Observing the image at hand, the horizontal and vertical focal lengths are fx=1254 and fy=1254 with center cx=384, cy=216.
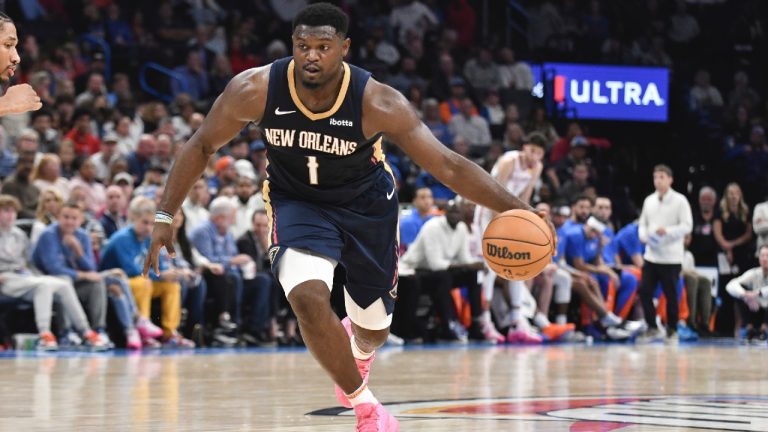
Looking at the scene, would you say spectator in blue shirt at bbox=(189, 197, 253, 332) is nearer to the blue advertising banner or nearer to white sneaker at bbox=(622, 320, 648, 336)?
white sneaker at bbox=(622, 320, 648, 336)

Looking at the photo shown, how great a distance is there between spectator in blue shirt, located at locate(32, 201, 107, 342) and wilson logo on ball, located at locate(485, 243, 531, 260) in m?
6.22

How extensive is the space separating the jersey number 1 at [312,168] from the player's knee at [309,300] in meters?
0.48

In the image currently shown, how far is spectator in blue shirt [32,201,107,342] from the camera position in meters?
10.5

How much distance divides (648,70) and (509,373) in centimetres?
1063

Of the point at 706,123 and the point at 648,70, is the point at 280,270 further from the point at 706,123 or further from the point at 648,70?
the point at 706,123

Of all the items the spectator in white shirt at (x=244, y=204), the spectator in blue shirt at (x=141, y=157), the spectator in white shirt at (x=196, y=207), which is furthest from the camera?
the spectator in blue shirt at (x=141, y=157)

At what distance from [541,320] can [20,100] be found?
9.15 m

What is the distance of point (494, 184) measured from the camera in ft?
16.1

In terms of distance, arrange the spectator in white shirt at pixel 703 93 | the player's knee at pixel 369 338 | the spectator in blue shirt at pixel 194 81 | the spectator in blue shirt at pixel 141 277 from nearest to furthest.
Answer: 1. the player's knee at pixel 369 338
2. the spectator in blue shirt at pixel 141 277
3. the spectator in blue shirt at pixel 194 81
4. the spectator in white shirt at pixel 703 93

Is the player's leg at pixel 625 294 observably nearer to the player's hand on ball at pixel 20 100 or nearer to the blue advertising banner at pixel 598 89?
the blue advertising banner at pixel 598 89

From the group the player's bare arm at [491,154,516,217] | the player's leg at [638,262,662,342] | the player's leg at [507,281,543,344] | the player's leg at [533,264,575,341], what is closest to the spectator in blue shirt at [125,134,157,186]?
the player's bare arm at [491,154,516,217]

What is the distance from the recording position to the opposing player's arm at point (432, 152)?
4883 mm

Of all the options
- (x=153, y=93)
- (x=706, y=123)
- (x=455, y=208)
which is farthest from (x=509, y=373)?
(x=706, y=123)

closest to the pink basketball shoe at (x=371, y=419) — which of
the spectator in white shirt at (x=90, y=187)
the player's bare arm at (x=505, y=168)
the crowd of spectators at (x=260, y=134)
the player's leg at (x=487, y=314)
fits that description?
the crowd of spectators at (x=260, y=134)
